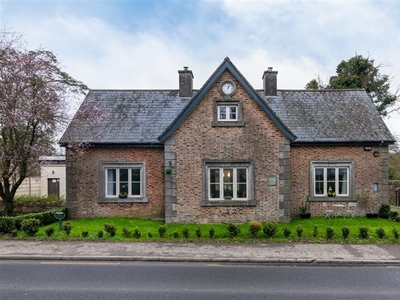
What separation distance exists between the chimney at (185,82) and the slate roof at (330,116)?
4674 mm

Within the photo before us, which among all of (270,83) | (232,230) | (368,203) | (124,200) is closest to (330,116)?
(270,83)

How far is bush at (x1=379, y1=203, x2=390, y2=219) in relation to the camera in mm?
16844

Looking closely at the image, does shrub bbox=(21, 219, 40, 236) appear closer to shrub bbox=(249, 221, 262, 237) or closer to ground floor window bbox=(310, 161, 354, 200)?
shrub bbox=(249, 221, 262, 237)

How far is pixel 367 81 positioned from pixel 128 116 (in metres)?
24.7

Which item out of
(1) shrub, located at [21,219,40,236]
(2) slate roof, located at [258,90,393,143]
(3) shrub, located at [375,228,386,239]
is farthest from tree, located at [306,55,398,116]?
(1) shrub, located at [21,219,40,236]

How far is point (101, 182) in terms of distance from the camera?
17.1 metres

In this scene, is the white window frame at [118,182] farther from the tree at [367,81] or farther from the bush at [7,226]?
the tree at [367,81]

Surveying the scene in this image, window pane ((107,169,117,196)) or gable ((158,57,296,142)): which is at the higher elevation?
gable ((158,57,296,142))

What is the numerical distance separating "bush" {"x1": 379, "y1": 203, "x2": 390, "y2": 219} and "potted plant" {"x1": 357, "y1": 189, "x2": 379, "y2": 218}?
0.72ft

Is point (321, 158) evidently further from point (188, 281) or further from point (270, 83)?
point (188, 281)

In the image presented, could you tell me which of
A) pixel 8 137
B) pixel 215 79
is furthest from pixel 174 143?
pixel 8 137

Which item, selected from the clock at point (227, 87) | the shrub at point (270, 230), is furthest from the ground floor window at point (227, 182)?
the clock at point (227, 87)

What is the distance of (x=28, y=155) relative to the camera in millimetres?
14961

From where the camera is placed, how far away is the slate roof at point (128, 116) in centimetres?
1714
